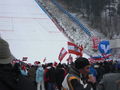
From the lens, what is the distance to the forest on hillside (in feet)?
145

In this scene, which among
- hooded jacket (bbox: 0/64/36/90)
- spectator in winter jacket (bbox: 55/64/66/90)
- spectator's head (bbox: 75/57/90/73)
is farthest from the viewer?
spectator in winter jacket (bbox: 55/64/66/90)

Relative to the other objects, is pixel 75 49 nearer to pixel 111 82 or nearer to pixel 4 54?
pixel 111 82

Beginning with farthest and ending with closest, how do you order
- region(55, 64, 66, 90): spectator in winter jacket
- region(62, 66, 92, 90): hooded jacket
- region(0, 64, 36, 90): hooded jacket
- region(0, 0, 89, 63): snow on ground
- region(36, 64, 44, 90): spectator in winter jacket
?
region(0, 0, 89, 63): snow on ground
region(36, 64, 44, 90): spectator in winter jacket
region(55, 64, 66, 90): spectator in winter jacket
region(62, 66, 92, 90): hooded jacket
region(0, 64, 36, 90): hooded jacket

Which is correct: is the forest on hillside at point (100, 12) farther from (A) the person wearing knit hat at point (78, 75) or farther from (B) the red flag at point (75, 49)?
(A) the person wearing knit hat at point (78, 75)

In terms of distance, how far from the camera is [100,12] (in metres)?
48.3

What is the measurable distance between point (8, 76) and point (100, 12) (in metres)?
46.0

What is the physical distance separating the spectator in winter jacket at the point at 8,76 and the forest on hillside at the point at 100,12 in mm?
40198

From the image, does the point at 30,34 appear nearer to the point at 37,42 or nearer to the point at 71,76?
the point at 37,42

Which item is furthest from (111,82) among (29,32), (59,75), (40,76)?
(29,32)

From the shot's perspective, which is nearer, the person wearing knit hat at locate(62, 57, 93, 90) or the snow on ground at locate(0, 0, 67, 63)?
the person wearing knit hat at locate(62, 57, 93, 90)

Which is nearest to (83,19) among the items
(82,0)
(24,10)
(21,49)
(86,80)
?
(82,0)

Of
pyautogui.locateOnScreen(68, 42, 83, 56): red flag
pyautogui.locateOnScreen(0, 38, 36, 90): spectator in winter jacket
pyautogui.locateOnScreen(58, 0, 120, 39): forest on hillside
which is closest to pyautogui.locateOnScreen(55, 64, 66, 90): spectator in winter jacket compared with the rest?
pyautogui.locateOnScreen(68, 42, 83, 56): red flag

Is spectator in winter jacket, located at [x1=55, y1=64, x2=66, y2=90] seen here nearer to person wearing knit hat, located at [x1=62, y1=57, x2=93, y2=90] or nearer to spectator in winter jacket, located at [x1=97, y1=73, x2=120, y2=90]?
person wearing knit hat, located at [x1=62, y1=57, x2=93, y2=90]

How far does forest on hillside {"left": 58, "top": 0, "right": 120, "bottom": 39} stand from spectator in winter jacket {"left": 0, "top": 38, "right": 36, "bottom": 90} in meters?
40.2
